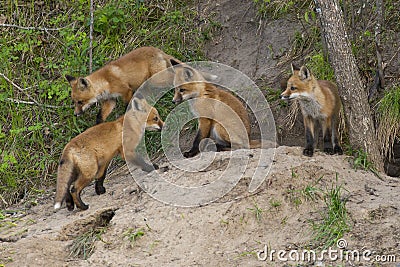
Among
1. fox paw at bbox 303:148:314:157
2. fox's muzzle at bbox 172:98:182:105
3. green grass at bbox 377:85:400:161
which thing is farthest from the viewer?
fox's muzzle at bbox 172:98:182:105

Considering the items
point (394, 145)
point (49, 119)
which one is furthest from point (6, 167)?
point (394, 145)

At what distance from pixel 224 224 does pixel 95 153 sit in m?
1.87

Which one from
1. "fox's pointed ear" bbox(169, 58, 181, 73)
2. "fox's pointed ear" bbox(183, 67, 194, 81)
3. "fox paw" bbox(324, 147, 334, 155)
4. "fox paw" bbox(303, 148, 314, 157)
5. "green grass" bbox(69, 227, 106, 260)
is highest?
"fox's pointed ear" bbox(169, 58, 181, 73)

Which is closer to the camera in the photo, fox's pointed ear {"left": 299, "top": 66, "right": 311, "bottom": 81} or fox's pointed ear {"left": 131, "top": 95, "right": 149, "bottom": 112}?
fox's pointed ear {"left": 299, "top": 66, "right": 311, "bottom": 81}

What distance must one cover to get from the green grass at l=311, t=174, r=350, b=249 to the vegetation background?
219 cm

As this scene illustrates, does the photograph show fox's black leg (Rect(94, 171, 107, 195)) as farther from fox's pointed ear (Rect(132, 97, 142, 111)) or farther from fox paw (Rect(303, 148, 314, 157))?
fox paw (Rect(303, 148, 314, 157))

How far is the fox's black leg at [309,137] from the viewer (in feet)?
23.4

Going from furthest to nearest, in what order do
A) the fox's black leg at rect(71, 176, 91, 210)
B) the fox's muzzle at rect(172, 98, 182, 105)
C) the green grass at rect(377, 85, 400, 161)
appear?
the fox's muzzle at rect(172, 98, 182, 105), the green grass at rect(377, 85, 400, 161), the fox's black leg at rect(71, 176, 91, 210)

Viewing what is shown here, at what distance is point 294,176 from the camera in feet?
20.8

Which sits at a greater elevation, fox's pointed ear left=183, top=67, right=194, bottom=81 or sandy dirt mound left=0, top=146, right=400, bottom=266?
fox's pointed ear left=183, top=67, right=194, bottom=81

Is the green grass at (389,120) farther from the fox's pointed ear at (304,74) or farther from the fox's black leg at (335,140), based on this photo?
the fox's pointed ear at (304,74)

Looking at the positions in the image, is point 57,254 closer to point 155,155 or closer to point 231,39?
point 155,155

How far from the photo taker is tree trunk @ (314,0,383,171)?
269 inches

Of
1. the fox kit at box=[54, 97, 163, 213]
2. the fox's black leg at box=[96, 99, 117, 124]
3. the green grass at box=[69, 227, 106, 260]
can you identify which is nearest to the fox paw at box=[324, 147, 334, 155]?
the fox kit at box=[54, 97, 163, 213]
